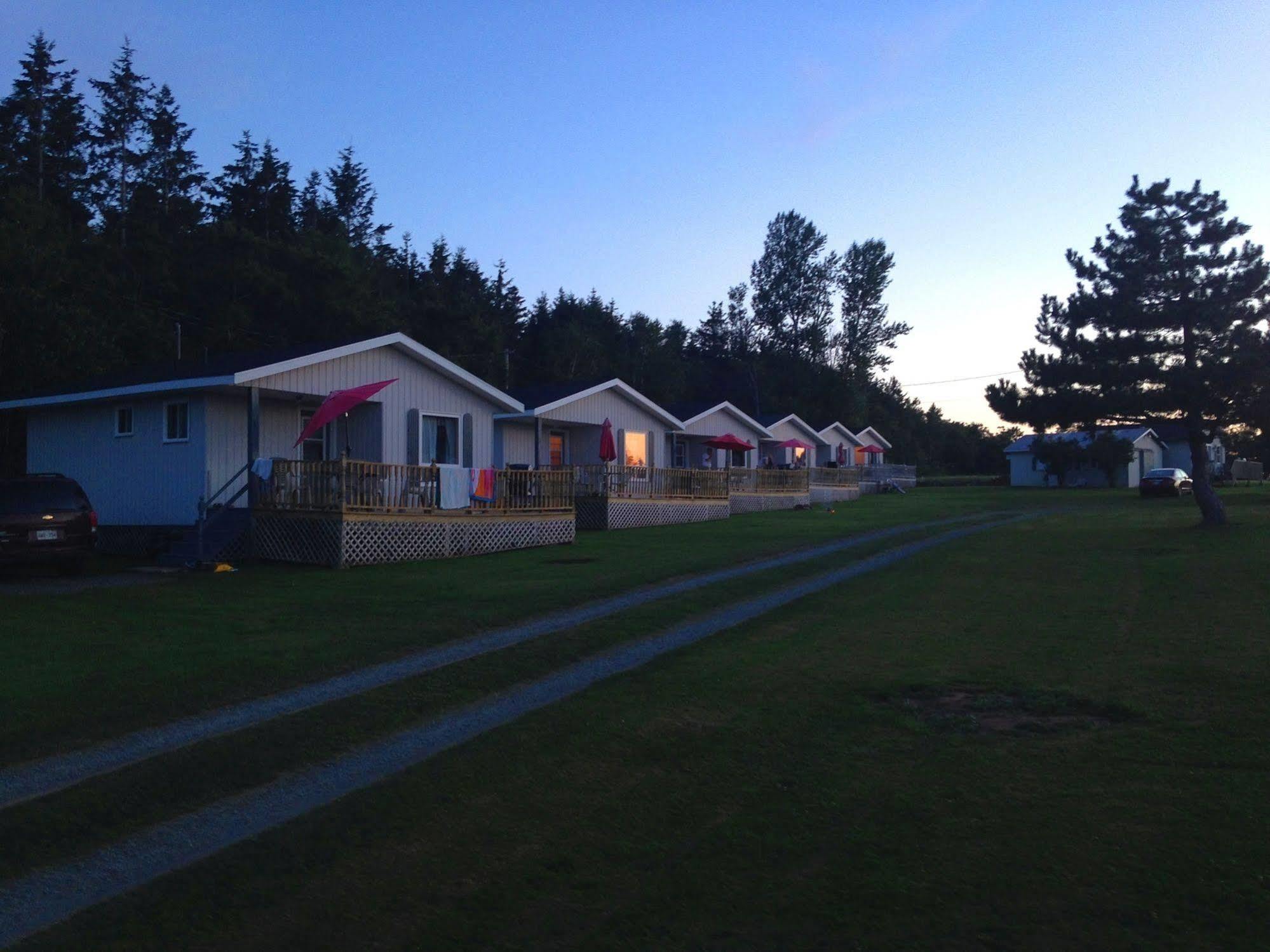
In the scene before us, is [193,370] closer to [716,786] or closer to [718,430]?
[716,786]

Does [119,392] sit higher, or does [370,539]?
[119,392]

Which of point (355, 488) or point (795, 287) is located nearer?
point (355, 488)

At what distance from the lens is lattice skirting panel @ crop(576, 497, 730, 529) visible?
2911cm

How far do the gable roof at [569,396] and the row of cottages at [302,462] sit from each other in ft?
4.64

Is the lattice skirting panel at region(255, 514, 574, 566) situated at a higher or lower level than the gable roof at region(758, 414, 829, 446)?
lower

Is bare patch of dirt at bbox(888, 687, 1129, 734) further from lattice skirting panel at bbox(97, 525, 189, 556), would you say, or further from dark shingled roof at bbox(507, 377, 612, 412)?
dark shingled roof at bbox(507, 377, 612, 412)

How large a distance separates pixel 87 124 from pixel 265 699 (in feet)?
185

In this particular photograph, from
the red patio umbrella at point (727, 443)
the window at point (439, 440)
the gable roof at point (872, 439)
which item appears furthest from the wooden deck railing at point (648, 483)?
the gable roof at point (872, 439)

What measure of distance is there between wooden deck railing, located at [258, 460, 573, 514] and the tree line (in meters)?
8.16

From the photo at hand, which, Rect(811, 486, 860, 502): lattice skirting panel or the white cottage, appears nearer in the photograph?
the white cottage

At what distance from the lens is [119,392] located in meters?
21.1

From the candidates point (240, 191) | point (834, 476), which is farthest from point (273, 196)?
point (834, 476)

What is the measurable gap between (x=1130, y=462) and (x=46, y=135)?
196ft

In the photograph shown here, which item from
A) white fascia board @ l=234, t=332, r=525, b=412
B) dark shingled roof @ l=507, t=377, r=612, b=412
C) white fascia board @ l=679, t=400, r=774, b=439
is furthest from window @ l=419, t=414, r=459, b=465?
white fascia board @ l=679, t=400, r=774, b=439
